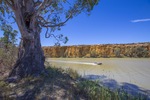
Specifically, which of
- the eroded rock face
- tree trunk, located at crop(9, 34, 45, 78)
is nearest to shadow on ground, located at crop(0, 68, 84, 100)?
tree trunk, located at crop(9, 34, 45, 78)

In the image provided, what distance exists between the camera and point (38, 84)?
22.0ft

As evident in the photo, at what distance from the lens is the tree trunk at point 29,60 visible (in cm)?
796

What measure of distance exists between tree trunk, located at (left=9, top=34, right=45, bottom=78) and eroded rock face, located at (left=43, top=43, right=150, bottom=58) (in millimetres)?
14785

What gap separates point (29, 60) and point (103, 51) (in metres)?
17.1

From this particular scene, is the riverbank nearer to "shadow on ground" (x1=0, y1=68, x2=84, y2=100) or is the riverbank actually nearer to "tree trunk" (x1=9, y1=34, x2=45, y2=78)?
"shadow on ground" (x1=0, y1=68, x2=84, y2=100)

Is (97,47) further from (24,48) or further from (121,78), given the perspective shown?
(24,48)

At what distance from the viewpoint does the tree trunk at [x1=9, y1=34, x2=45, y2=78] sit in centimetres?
796

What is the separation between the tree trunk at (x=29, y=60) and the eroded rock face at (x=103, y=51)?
14785 mm

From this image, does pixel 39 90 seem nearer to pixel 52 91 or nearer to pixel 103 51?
pixel 52 91

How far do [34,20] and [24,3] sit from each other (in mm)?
855

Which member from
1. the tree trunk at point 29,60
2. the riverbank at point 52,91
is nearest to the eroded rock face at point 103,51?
the tree trunk at point 29,60

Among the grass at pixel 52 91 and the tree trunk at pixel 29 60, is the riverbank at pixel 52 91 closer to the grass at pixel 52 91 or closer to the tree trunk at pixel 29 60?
the grass at pixel 52 91

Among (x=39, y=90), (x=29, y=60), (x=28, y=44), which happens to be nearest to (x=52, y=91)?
(x=39, y=90)

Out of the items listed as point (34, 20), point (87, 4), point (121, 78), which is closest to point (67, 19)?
point (87, 4)
